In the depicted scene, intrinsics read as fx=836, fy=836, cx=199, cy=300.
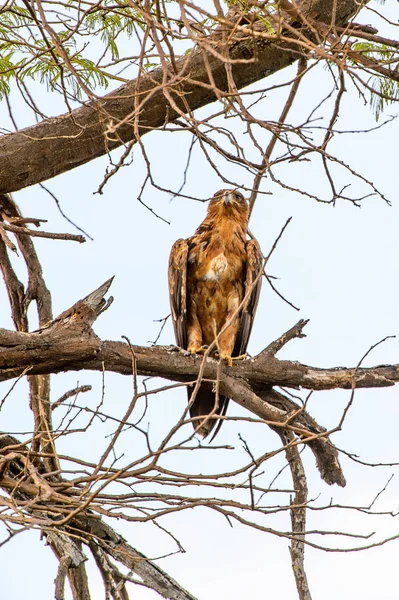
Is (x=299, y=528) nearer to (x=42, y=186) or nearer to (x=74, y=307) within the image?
(x=74, y=307)

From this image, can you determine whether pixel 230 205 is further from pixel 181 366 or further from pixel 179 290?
pixel 181 366

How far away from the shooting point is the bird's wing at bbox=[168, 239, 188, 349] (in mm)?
5156

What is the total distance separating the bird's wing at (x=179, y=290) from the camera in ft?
16.9

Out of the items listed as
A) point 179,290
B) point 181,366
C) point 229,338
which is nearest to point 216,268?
point 179,290

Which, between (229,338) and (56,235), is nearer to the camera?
(56,235)

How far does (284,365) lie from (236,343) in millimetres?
973

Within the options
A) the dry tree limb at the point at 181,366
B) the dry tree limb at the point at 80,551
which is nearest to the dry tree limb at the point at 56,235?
the dry tree limb at the point at 181,366

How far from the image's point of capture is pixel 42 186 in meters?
4.36

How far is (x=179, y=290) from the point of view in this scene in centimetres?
519

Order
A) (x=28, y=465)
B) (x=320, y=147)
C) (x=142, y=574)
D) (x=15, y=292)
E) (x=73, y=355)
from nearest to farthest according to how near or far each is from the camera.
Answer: (x=28, y=465)
(x=320, y=147)
(x=142, y=574)
(x=73, y=355)
(x=15, y=292)

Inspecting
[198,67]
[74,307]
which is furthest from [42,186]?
[198,67]

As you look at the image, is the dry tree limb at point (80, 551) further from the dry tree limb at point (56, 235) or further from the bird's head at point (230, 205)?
the bird's head at point (230, 205)

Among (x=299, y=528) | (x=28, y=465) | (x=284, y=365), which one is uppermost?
(x=284, y=365)

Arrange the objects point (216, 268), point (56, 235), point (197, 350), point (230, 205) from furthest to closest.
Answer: point (230, 205), point (216, 268), point (197, 350), point (56, 235)
